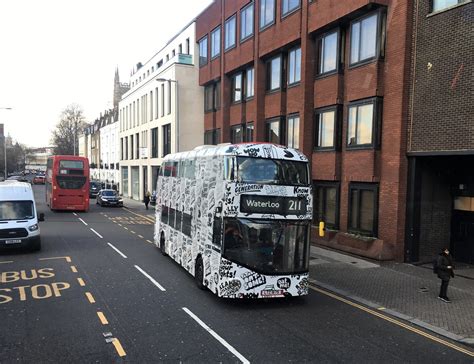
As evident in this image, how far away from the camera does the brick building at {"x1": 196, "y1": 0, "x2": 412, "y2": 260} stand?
15055mm

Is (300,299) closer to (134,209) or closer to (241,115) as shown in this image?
(241,115)

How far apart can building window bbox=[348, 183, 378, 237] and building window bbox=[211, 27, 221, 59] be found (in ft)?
54.2

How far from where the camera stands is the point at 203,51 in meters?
33.1

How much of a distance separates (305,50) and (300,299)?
12.5 m

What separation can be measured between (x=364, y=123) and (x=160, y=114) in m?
26.8

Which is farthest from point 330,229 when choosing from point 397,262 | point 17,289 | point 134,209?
point 134,209

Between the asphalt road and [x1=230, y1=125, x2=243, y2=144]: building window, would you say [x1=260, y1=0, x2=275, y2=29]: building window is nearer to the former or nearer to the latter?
[x1=230, y1=125, x2=243, y2=144]: building window

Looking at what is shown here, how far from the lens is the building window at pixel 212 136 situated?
30.5 m

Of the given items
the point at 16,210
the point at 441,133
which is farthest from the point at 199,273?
the point at 441,133

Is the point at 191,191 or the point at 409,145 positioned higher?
the point at 409,145

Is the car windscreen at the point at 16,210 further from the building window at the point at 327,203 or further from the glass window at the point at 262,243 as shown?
the building window at the point at 327,203

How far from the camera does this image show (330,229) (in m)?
18.4

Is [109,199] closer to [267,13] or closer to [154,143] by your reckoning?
[154,143]

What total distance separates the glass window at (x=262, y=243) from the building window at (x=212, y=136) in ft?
68.8
